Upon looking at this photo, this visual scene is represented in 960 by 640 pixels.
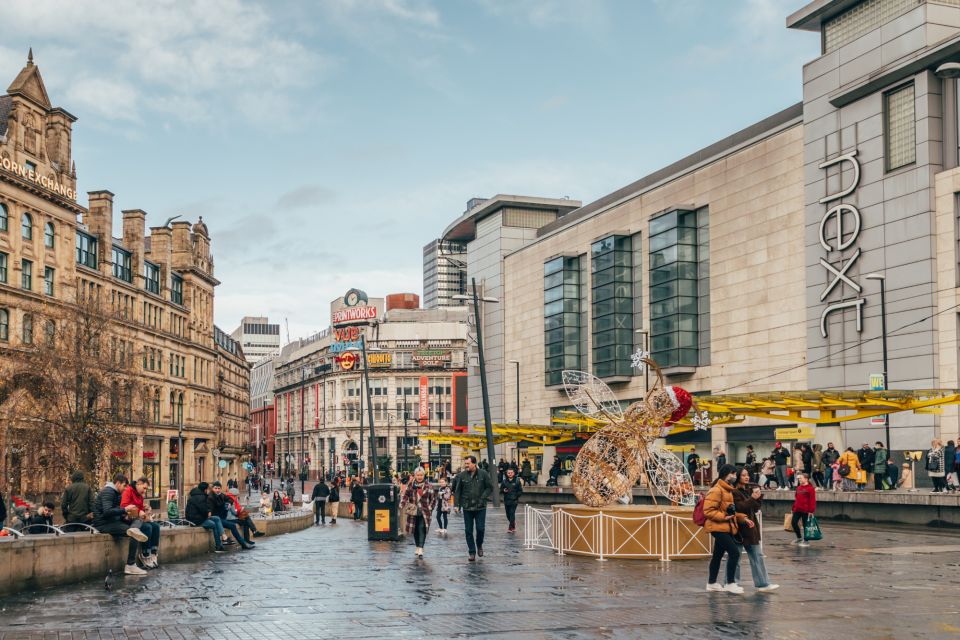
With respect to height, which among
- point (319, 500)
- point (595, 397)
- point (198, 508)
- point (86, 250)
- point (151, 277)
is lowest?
point (319, 500)

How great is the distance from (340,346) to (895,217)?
103882mm


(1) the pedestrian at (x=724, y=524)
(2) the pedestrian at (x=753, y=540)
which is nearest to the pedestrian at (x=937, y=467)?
(2) the pedestrian at (x=753, y=540)

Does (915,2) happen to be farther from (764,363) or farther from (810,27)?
(764,363)

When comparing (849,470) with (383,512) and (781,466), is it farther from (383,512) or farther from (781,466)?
(383,512)

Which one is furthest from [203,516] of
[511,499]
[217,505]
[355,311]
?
[355,311]

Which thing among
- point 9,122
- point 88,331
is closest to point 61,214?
point 9,122

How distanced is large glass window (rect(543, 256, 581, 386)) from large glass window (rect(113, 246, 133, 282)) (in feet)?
107

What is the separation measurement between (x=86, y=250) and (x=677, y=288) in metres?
41.7

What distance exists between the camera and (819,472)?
37.4 m

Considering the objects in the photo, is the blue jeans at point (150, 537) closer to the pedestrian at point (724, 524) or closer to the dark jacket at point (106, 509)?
the dark jacket at point (106, 509)

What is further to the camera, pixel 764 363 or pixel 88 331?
pixel 764 363

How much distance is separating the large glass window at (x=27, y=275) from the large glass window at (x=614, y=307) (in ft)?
115

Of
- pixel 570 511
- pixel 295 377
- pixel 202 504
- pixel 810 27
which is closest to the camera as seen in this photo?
pixel 570 511

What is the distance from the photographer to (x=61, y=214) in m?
66.8
